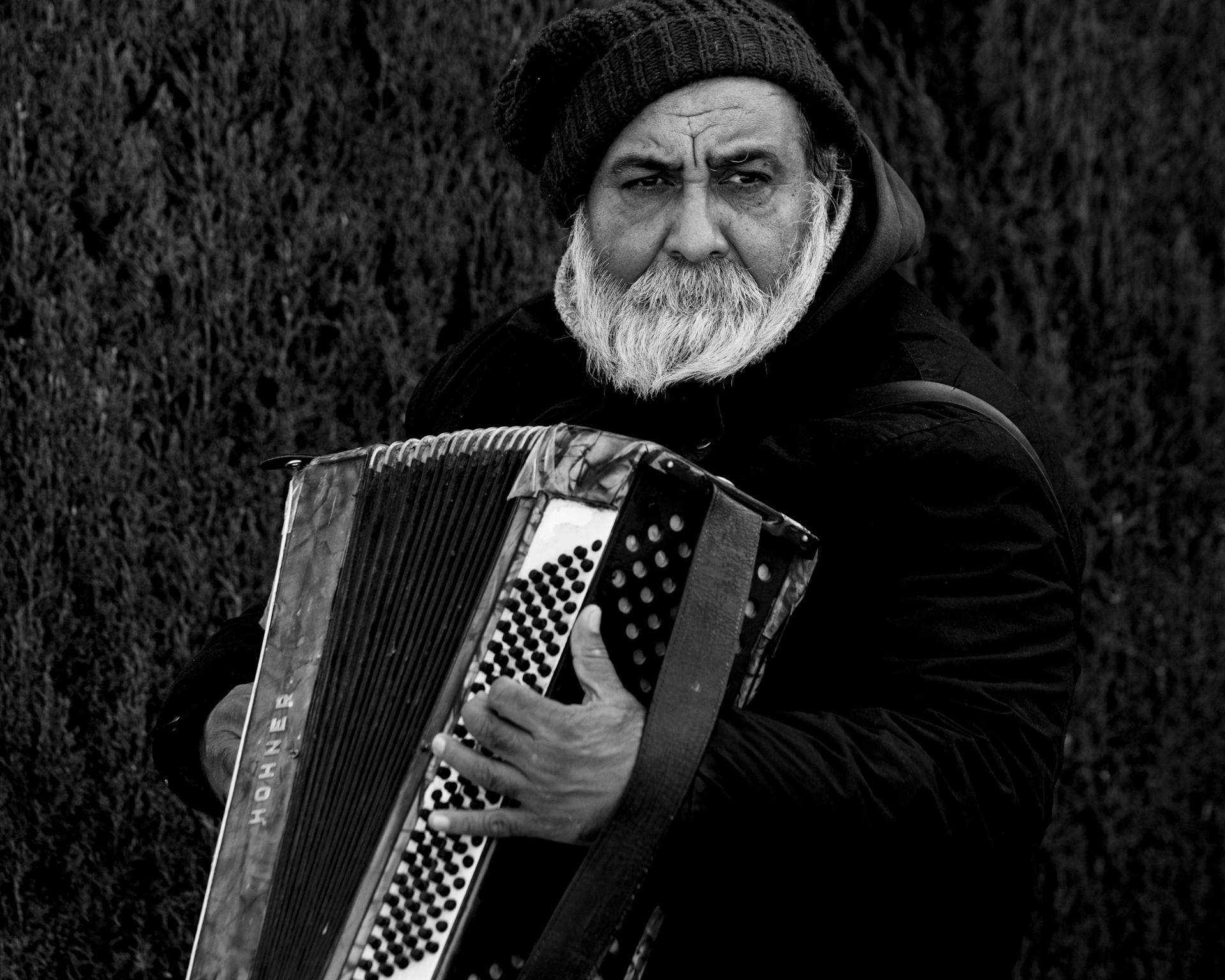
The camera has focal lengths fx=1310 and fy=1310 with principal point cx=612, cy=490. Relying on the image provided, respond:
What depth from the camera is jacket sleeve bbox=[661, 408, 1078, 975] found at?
1.77 m

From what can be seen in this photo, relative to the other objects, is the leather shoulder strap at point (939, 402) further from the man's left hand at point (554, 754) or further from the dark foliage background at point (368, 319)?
the dark foliage background at point (368, 319)

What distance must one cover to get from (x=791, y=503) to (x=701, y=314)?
41 centimetres

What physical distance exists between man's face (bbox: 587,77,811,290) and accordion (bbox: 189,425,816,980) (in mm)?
610

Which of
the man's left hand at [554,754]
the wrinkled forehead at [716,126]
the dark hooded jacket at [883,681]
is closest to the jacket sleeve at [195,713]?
the man's left hand at [554,754]

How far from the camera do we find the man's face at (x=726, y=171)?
2262 millimetres

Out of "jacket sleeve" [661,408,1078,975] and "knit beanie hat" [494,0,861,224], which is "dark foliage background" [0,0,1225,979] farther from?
"jacket sleeve" [661,408,1078,975]

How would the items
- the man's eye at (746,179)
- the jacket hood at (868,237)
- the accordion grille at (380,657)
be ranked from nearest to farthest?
the accordion grille at (380,657), the jacket hood at (868,237), the man's eye at (746,179)

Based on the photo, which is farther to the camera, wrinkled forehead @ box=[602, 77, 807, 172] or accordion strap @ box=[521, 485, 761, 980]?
wrinkled forehead @ box=[602, 77, 807, 172]

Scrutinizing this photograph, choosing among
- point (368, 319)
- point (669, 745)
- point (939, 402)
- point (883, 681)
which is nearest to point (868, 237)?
point (939, 402)

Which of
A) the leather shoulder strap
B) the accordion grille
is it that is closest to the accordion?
the accordion grille

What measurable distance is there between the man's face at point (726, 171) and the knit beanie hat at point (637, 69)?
33 mm

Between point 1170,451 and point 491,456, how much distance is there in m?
2.43

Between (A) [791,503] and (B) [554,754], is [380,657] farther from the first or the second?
(A) [791,503]

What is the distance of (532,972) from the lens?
68.9 inches
